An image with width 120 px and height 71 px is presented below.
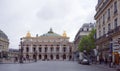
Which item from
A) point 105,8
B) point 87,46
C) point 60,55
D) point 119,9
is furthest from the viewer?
point 60,55

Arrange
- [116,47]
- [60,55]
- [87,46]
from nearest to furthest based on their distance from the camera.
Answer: [116,47]
[87,46]
[60,55]

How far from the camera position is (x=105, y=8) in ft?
201

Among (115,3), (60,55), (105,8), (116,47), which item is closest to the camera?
(116,47)

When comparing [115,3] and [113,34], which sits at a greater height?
[115,3]

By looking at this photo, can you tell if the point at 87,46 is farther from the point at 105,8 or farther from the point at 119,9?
the point at 119,9

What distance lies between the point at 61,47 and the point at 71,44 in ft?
26.4

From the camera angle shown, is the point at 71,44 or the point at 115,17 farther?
the point at 71,44

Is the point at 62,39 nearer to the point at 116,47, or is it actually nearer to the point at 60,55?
the point at 60,55

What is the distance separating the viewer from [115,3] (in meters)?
51.7

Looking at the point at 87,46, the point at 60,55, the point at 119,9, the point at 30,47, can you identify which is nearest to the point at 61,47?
the point at 60,55

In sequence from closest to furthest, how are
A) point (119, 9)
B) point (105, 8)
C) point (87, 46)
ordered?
point (119, 9), point (105, 8), point (87, 46)

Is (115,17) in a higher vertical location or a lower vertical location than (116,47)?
higher

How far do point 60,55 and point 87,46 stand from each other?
377 ft

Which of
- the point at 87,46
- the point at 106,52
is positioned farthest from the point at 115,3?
the point at 87,46
